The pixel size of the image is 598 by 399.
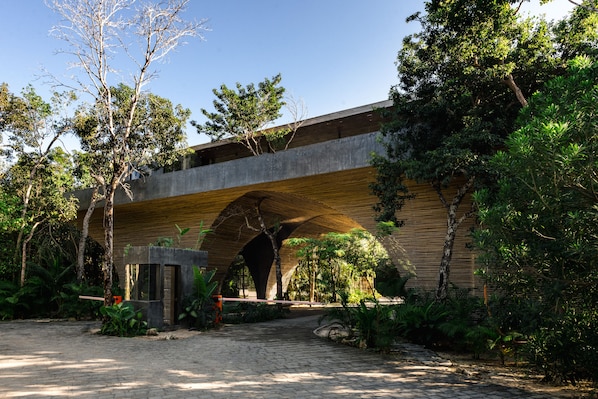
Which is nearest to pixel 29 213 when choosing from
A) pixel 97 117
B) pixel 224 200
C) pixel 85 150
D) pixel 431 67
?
pixel 85 150

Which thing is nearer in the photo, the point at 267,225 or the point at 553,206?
the point at 553,206

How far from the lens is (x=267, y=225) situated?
17875mm

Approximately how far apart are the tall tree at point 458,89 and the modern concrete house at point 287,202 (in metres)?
1.28

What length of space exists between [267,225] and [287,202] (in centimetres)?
242

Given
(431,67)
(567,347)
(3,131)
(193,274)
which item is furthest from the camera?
(3,131)

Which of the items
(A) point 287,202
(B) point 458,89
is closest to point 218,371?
(B) point 458,89

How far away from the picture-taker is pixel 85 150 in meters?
14.8

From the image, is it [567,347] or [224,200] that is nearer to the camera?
[567,347]

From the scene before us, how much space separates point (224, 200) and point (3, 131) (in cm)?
731

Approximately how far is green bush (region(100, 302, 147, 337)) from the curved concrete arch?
5.70m

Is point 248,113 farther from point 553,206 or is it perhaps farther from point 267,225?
point 553,206

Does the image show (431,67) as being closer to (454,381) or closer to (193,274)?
(454,381)

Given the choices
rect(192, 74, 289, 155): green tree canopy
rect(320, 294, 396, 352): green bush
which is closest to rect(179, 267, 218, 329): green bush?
rect(320, 294, 396, 352): green bush

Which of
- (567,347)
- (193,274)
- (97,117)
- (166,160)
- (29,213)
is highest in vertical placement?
(97,117)
